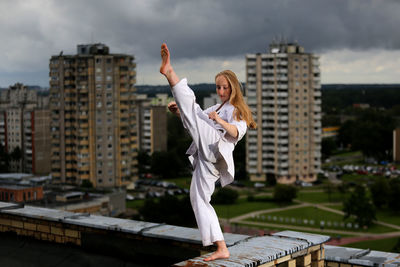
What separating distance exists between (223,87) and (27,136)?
64892mm

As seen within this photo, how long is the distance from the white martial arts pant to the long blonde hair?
33 cm

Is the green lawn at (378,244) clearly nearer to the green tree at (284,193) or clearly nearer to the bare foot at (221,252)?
the green tree at (284,193)

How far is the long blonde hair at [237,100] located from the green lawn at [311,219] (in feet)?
117

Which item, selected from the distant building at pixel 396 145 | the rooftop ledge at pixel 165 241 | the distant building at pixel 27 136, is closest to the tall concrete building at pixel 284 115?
the distant building at pixel 396 145

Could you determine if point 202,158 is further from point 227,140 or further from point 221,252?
point 221,252

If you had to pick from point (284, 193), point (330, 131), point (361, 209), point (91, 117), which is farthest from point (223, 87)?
point (330, 131)

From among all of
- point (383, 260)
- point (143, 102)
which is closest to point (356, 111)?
point (143, 102)

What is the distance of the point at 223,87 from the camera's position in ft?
19.5

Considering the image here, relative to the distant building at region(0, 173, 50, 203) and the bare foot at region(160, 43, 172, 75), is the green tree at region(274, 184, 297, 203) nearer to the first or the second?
the distant building at region(0, 173, 50, 203)

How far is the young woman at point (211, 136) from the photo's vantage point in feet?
18.2

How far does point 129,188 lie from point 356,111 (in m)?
72.9

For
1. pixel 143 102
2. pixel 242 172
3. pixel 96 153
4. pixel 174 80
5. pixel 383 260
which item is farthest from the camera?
pixel 143 102

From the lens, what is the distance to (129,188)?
57031mm

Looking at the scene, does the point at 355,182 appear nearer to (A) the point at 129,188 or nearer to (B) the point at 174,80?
(A) the point at 129,188
